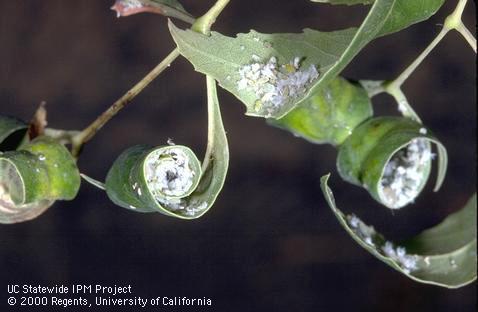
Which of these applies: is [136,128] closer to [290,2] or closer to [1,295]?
[290,2]

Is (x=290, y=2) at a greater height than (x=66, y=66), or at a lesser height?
greater

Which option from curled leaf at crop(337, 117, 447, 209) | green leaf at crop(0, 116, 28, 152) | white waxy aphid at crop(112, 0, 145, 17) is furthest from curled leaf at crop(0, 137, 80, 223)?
curled leaf at crop(337, 117, 447, 209)

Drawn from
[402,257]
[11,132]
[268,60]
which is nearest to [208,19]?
[268,60]

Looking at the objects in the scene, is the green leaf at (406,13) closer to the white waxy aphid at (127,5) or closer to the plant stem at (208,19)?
the plant stem at (208,19)

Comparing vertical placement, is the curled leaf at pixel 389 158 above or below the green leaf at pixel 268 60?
below

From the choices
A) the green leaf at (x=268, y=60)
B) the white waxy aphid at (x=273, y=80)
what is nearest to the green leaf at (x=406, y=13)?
the green leaf at (x=268, y=60)

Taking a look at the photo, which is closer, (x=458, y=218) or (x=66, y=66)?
(x=458, y=218)

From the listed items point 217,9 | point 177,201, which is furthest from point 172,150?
point 217,9
